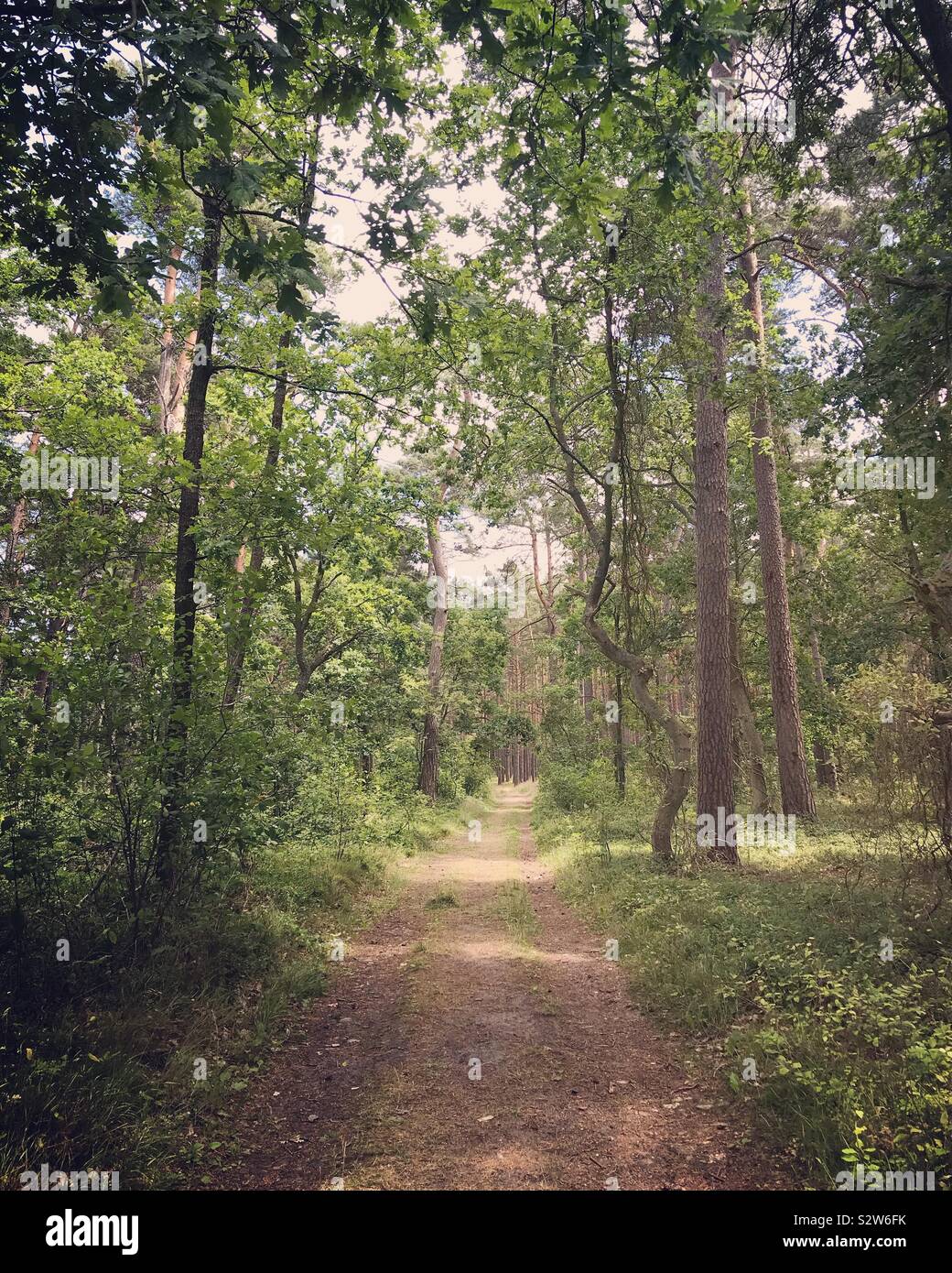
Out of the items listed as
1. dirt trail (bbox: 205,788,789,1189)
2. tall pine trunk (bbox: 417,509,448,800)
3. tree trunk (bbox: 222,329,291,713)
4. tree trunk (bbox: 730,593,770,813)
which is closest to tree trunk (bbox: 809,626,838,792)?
tree trunk (bbox: 730,593,770,813)

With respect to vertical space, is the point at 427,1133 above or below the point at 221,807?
below

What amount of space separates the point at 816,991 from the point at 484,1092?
2.79 m

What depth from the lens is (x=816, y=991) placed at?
548 cm

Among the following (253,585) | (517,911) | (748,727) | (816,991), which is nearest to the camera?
(816,991)

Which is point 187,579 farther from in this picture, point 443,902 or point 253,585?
point 443,902

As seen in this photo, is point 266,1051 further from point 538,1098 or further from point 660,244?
point 660,244

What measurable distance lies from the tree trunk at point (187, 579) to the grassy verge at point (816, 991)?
4.91m

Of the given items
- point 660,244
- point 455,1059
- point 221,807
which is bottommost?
point 455,1059

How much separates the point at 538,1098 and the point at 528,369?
29.4 ft

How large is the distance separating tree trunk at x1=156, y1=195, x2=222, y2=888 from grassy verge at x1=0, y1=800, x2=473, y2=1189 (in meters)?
0.95

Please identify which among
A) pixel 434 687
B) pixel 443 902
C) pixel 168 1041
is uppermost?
pixel 434 687

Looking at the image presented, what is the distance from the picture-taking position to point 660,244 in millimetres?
8492

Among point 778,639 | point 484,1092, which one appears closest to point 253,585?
point 484,1092

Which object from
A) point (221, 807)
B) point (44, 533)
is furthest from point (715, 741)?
point (44, 533)
